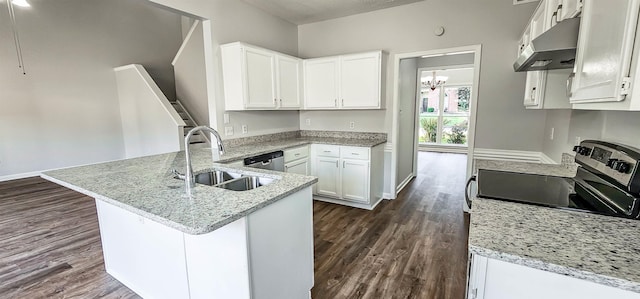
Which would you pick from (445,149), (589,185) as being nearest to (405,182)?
(589,185)

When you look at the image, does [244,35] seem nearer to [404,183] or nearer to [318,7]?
[318,7]

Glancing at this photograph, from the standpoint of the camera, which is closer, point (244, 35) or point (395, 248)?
point (395, 248)

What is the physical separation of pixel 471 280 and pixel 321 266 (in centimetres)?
156

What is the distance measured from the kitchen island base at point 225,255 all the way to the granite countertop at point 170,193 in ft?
0.28

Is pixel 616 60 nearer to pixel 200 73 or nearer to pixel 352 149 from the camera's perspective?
pixel 352 149

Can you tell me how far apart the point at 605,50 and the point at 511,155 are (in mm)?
2508

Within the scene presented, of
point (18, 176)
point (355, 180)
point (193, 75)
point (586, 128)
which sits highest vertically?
point (193, 75)

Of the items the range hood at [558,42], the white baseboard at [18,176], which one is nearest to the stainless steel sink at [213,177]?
the range hood at [558,42]

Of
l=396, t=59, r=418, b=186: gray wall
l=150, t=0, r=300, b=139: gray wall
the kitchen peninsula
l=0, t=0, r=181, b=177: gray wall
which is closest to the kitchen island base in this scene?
the kitchen peninsula

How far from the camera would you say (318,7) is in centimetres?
367

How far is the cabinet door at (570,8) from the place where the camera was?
4.47ft

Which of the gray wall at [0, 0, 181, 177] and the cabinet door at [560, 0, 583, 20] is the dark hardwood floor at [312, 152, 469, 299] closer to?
the cabinet door at [560, 0, 583, 20]

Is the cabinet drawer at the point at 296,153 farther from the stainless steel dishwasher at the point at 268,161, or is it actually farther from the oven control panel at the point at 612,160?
the oven control panel at the point at 612,160

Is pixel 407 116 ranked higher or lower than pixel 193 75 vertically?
lower
